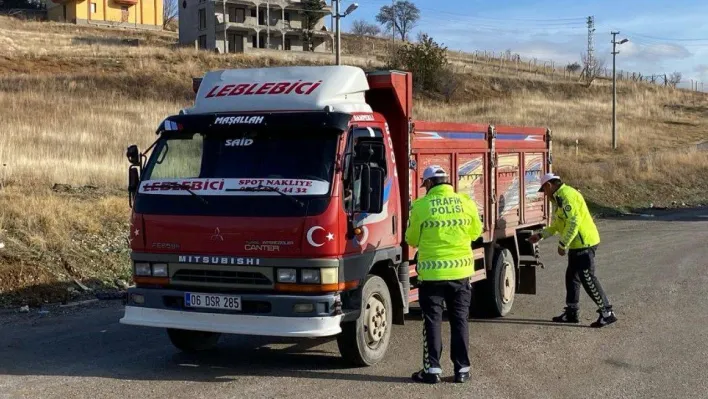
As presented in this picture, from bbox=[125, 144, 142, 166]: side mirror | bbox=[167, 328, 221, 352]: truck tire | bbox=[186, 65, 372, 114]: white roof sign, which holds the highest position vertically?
bbox=[186, 65, 372, 114]: white roof sign

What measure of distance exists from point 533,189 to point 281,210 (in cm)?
563

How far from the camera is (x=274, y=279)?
6.38 metres

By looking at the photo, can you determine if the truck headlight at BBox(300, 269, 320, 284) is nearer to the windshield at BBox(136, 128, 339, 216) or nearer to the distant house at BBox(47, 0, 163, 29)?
the windshield at BBox(136, 128, 339, 216)

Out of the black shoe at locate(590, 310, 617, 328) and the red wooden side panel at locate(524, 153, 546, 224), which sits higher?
the red wooden side panel at locate(524, 153, 546, 224)

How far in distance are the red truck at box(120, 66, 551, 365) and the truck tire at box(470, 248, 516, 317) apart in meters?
1.94

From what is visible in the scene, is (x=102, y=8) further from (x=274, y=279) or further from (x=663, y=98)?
(x=274, y=279)

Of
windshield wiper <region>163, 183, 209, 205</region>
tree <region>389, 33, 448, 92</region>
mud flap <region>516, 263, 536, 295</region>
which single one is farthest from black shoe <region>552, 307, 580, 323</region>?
tree <region>389, 33, 448, 92</region>

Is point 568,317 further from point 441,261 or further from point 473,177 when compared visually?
point 441,261

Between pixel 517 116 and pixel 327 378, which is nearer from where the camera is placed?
pixel 327 378

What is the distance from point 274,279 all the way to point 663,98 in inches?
2932

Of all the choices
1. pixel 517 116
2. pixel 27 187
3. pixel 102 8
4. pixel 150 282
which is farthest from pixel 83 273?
pixel 102 8

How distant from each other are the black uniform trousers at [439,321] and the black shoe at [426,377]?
0.03m

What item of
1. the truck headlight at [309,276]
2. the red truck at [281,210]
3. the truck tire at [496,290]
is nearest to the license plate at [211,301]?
the red truck at [281,210]

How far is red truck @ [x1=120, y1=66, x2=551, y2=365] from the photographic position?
20.8 ft
